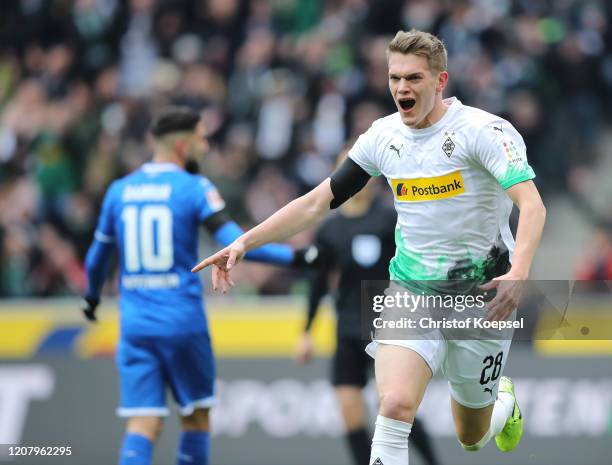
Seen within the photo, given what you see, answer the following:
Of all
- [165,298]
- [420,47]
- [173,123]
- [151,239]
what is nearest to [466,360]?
[420,47]

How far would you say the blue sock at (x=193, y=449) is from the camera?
8414 mm

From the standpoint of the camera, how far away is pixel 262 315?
1180cm

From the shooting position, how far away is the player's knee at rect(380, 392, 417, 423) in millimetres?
6355

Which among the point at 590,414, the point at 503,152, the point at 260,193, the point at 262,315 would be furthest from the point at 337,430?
the point at 503,152

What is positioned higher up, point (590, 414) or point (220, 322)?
point (220, 322)

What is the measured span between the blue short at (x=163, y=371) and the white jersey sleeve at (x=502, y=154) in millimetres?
2764

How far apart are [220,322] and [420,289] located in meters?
5.28

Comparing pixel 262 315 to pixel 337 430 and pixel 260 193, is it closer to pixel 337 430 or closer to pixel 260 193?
pixel 337 430

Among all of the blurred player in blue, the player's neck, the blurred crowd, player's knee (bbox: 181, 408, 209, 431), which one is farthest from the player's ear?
the blurred crowd

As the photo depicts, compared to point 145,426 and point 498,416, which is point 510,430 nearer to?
point 498,416

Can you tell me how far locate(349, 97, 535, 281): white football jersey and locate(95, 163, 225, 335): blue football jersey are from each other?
70.9 inches

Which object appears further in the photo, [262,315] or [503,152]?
[262,315]

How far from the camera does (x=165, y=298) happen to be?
27.2 feet

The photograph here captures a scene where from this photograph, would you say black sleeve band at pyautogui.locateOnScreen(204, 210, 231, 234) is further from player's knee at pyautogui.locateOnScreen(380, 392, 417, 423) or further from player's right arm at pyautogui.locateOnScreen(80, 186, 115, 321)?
player's knee at pyautogui.locateOnScreen(380, 392, 417, 423)
